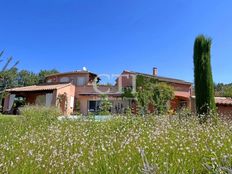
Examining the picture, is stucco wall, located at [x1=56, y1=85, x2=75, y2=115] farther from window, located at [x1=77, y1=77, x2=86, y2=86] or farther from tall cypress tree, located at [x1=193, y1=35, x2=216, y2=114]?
tall cypress tree, located at [x1=193, y1=35, x2=216, y2=114]

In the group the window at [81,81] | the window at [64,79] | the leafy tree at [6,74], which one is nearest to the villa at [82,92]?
the window at [81,81]

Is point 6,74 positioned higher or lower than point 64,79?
lower

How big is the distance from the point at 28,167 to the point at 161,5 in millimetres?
10913

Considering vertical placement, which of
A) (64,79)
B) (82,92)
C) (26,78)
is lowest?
(82,92)

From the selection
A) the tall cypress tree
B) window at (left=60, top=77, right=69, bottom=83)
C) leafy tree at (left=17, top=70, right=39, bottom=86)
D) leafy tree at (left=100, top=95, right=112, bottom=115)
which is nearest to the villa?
window at (left=60, top=77, right=69, bottom=83)

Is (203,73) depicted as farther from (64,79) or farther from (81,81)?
(64,79)

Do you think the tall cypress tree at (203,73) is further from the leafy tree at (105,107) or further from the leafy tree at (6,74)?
the leafy tree at (6,74)

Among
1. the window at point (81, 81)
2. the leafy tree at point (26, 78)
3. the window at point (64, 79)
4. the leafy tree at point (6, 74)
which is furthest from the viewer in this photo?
the leafy tree at point (26, 78)

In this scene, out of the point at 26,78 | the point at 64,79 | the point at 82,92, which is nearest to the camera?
the point at 82,92

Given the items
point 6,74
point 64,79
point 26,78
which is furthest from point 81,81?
point 6,74

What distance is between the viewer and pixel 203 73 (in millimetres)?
14891

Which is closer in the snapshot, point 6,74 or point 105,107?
point 6,74

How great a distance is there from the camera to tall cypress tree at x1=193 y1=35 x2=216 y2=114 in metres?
14.5

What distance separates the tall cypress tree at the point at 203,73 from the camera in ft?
47.7
